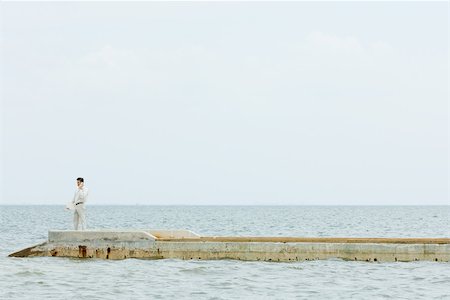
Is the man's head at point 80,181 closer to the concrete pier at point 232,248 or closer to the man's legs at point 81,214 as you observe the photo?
the man's legs at point 81,214

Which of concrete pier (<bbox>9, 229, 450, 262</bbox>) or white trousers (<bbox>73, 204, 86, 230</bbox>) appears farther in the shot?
white trousers (<bbox>73, 204, 86, 230</bbox>)

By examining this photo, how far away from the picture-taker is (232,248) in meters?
26.3

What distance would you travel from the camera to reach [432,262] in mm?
25250

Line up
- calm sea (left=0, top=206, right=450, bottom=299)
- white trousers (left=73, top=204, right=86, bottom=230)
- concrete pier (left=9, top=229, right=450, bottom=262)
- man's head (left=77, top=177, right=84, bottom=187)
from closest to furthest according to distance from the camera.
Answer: calm sea (left=0, top=206, right=450, bottom=299), concrete pier (left=9, top=229, right=450, bottom=262), man's head (left=77, top=177, right=84, bottom=187), white trousers (left=73, top=204, right=86, bottom=230)

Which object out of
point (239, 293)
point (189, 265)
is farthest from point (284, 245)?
point (239, 293)

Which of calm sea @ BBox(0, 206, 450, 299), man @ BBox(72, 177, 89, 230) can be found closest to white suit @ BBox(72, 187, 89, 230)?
man @ BBox(72, 177, 89, 230)

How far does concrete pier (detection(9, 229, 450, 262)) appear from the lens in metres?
25.4

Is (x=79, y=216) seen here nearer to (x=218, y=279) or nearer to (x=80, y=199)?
(x=80, y=199)

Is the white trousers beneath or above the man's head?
beneath

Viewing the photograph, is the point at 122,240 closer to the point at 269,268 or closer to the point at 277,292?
the point at 269,268

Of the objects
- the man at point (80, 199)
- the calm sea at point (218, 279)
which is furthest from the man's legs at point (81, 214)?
the calm sea at point (218, 279)

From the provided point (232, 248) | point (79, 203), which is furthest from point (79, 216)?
point (232, 248)

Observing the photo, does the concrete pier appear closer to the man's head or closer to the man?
the man

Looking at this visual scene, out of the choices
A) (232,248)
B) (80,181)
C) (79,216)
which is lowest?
(232,248)
